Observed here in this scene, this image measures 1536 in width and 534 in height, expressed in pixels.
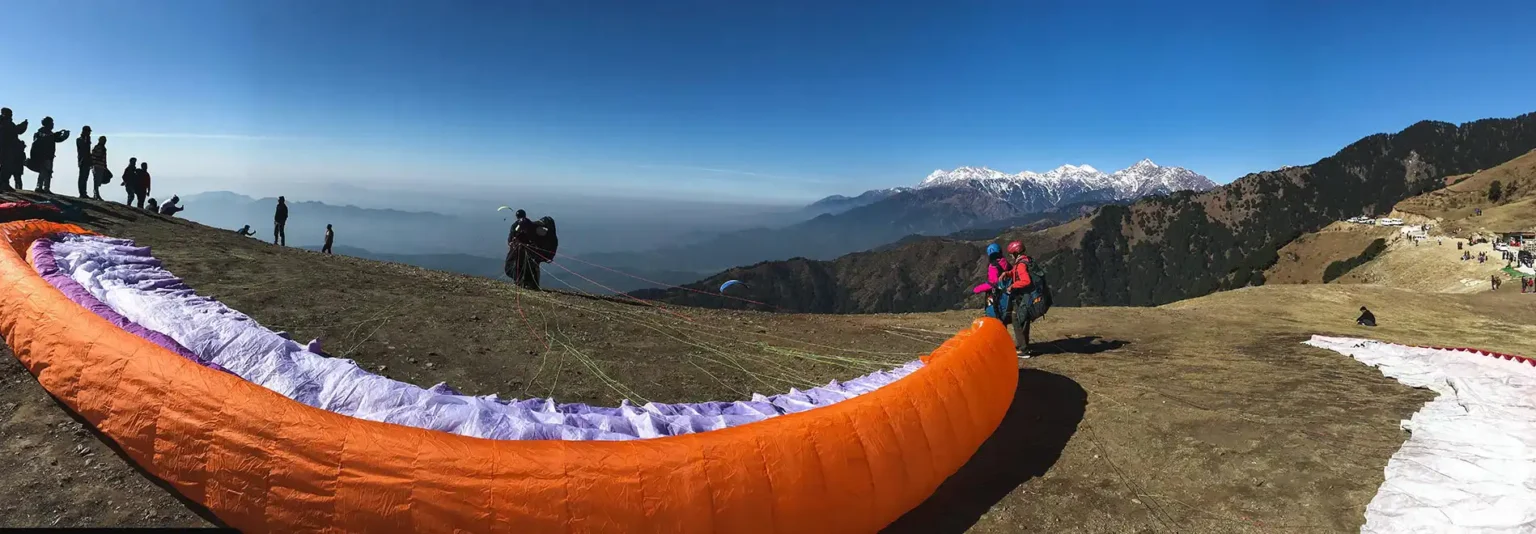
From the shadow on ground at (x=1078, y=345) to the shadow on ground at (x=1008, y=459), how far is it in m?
3.21

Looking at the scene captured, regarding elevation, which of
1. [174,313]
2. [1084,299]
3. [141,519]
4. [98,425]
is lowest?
[1084,299]

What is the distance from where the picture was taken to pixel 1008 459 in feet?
22.2

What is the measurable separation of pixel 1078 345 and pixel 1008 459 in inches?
297

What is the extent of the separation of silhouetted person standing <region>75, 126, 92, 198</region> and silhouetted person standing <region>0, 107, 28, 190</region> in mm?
1671

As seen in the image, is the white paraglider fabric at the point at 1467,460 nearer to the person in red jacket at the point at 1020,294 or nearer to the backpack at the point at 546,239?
the person in red jacket at the point at 1020,294

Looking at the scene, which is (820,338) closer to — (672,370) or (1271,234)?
(672,370)

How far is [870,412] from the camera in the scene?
17.9 feet

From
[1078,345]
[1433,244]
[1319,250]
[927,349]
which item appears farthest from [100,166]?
[1319,250]

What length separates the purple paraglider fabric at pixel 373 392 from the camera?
5.23m

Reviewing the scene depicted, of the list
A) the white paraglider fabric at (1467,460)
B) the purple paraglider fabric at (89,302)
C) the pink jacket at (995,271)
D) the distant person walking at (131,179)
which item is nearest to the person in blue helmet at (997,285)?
the pink jacket at (995,271)

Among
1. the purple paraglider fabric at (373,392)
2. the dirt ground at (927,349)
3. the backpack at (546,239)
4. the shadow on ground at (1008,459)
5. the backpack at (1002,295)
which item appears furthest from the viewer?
the backpack at (546,239)

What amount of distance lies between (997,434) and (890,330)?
25.7 feet

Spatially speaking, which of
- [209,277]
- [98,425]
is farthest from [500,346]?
[209,277]

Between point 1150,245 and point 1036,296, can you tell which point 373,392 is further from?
point 1150,245
